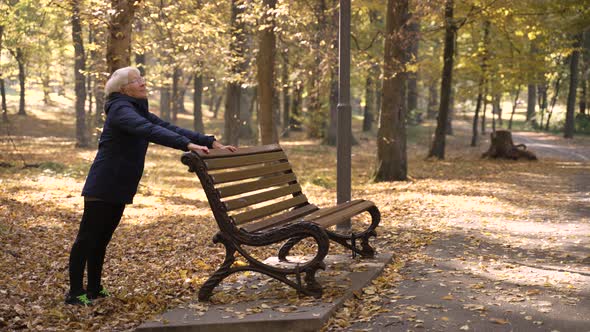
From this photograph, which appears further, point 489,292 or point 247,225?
point 247,225

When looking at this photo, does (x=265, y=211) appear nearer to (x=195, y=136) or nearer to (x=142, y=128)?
(x=195, y=136)

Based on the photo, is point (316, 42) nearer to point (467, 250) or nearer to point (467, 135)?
point (467, 250)

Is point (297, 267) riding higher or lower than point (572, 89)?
lower

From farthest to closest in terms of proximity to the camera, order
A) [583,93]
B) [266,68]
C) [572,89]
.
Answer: [583,93], [572,89], [266,68]

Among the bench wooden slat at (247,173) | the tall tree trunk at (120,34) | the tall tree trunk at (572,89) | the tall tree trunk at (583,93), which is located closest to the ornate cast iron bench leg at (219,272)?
the bench wooden slat at (247,173)

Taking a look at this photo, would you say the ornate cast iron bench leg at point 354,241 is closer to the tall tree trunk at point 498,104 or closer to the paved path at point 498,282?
the paved path at point 498,282

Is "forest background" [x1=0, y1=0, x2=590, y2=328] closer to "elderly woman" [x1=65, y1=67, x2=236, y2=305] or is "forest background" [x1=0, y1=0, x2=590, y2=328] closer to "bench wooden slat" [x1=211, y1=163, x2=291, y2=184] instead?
"elderly woman" [x1=65, y1=67, x2=236, y2=305]

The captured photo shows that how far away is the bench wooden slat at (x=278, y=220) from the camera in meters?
5.41

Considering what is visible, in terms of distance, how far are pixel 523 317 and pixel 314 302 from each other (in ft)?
4.93

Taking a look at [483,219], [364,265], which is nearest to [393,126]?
[483,219]

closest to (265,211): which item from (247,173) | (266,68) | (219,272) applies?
(247,173)

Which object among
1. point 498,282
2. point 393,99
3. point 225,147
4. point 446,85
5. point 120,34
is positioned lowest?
point 498,282

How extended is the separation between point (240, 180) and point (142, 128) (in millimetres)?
1089

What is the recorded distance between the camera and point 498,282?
229 inches
